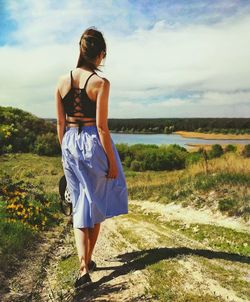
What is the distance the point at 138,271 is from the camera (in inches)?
193

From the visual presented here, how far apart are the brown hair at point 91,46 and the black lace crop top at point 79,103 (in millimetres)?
164

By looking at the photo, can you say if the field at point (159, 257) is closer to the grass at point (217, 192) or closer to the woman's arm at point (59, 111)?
the grass at point (217, 192)

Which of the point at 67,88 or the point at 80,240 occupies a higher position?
the point at 67,88

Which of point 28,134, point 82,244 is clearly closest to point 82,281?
point 82,244

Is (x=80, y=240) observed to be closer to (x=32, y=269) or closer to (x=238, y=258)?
(x=32, y=269)

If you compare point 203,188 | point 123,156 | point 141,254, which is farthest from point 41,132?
point 141,254

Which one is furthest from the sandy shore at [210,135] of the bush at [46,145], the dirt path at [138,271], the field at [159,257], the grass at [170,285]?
the grass at [170,285]

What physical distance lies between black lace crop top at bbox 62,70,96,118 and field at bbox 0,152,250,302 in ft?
5.74

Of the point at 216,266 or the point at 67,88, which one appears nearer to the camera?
the point at 67,88

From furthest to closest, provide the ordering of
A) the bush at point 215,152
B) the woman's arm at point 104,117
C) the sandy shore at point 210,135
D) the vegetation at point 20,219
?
the sandy shore at point 210,135, the bush at point 215,152, the vegetation at point 20,219, the woman's arm at point 104,117

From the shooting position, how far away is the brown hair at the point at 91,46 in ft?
14.3

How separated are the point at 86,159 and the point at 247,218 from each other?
17.4 ft

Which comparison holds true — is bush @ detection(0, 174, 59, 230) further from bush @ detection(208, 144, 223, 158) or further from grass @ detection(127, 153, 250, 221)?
bush @ detection(208, 144, 223, 158)

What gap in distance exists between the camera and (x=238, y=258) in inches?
227
